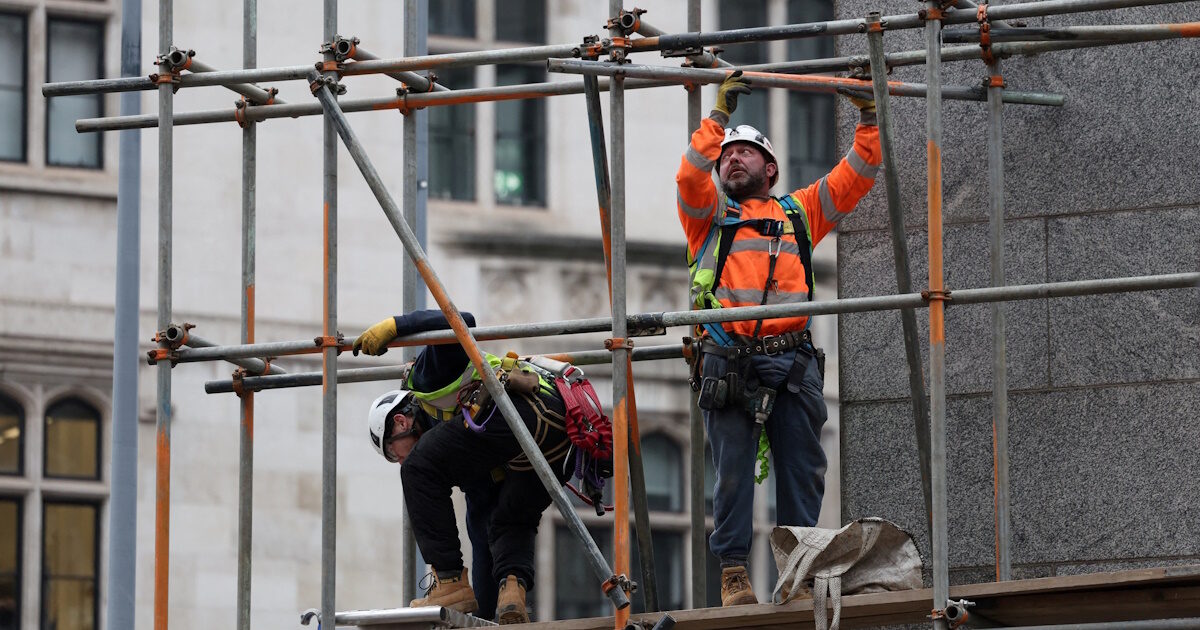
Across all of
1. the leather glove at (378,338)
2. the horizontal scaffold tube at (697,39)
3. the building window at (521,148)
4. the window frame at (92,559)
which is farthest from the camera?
the building window at (521,148)

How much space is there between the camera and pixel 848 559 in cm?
1188

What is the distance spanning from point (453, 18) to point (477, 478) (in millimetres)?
22299

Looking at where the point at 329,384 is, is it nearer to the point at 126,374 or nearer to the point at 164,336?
the point at 164,336

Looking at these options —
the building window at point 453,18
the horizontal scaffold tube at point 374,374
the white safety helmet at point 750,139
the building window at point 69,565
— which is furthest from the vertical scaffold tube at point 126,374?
the building window at point 453,18

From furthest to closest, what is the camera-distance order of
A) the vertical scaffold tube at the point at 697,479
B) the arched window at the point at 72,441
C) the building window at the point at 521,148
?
the building window at the point at 521,148, the arched window at the point at 72,441, the vertical scaffold tube at the point at 697,479

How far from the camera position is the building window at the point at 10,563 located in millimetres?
32500

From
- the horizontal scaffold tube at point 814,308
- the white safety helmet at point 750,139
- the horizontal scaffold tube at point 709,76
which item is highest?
the horizontal scaffold tube at point 709,76

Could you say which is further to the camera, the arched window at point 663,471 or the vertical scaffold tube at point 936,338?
the arched window at point 663,471

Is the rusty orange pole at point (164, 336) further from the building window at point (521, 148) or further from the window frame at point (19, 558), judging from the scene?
the building window at point (521, 148)

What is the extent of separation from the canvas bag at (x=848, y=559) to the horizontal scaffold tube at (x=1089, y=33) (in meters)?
2.55

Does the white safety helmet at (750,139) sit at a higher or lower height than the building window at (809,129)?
lower

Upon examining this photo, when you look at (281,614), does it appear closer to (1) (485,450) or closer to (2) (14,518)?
(2) (14,518)

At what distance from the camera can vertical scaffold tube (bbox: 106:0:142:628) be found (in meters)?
17.9

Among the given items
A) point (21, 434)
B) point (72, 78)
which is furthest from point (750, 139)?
point (72, 78)
